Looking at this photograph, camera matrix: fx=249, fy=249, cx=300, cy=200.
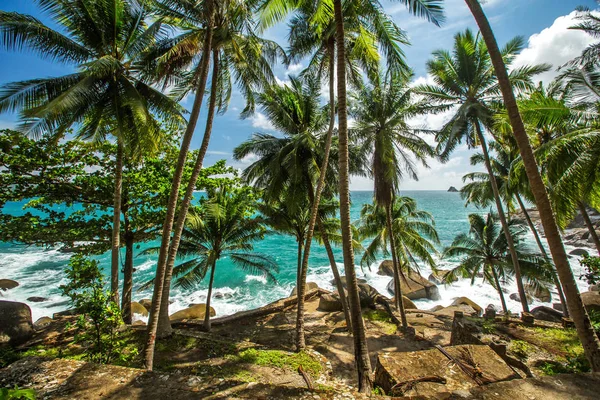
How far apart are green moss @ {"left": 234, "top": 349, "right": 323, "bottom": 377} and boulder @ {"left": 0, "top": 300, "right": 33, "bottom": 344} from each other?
834 cm

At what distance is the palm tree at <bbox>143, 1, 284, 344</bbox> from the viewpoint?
7.39 meters

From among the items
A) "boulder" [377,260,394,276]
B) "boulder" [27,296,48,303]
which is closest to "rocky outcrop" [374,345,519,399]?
"boulder" [377,260,394,276]

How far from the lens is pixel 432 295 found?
24.1 metres

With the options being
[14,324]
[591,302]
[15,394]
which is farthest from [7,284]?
[591,302]

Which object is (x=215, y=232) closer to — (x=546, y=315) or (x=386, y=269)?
(x=546, y=315)

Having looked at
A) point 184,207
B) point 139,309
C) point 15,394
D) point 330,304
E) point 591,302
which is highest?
point 184,207

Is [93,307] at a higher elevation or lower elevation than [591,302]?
higher

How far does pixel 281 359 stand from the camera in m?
7.84

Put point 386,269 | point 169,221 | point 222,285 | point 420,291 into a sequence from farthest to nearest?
point 386,269
point 222,285
point 420,291
point 169,221

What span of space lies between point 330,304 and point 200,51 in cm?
1492

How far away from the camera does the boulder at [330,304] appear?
52.1 ft

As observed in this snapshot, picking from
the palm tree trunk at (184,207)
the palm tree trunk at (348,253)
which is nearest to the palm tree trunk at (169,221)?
the palm tree trunk at (184,207)

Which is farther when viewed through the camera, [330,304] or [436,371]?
[330,304]

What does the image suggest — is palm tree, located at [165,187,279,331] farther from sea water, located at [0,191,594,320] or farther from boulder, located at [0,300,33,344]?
sea water, located at [0,191,594,320]
